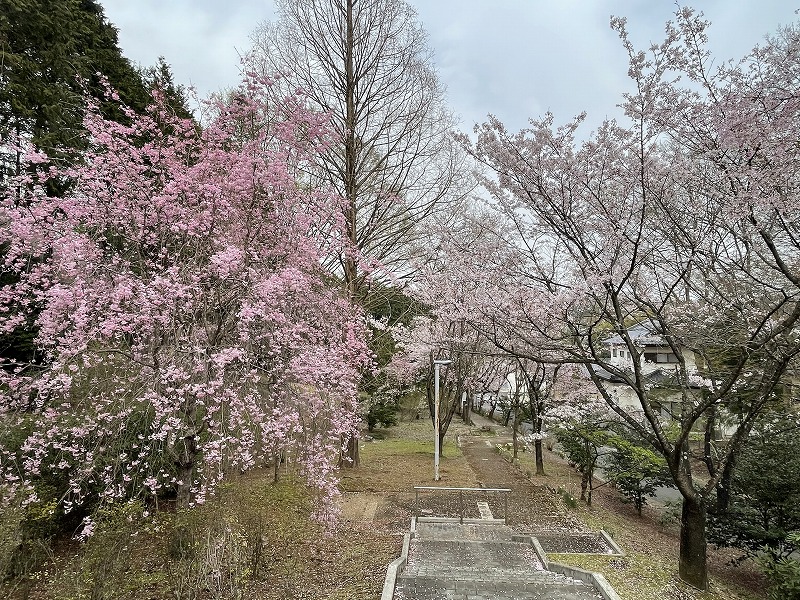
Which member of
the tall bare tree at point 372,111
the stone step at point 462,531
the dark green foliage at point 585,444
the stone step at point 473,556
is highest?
the tall bare tree at point 372,111

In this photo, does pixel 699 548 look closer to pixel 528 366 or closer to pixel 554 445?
pixel 528 366

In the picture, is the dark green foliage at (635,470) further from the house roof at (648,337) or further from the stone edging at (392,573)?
the stone edging at (392,573)

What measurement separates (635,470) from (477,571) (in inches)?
230

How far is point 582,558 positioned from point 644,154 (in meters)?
5.42

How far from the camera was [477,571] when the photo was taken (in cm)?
530

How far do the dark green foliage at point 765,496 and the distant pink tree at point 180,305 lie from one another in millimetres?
6920

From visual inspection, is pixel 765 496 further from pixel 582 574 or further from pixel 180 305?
pixel 180 305

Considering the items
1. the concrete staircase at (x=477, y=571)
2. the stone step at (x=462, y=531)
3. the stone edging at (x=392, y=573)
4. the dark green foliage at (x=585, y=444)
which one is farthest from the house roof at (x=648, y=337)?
the stone edging at (x=392, y=573)

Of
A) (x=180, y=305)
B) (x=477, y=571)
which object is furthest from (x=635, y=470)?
(x=180, y=305)

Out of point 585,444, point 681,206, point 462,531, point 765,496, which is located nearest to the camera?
point 681,206

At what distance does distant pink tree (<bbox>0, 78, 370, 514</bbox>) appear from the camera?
4.51 metres

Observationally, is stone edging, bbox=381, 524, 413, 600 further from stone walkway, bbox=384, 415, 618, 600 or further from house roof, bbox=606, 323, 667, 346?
house roof, bbox=606, 323, 667, 346

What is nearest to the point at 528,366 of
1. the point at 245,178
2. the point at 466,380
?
the point at 466,380

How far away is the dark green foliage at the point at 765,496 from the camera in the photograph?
23.0 feet
